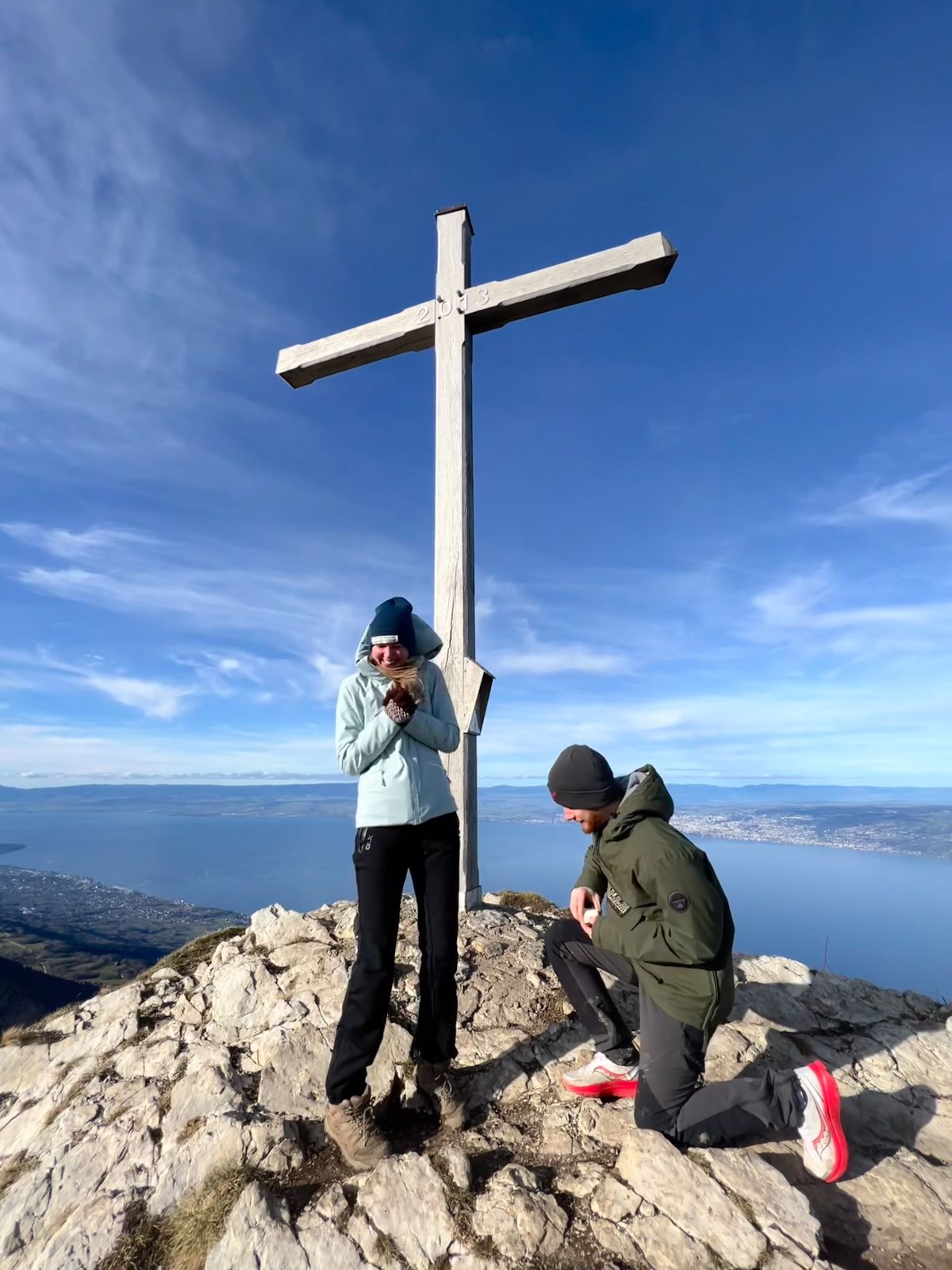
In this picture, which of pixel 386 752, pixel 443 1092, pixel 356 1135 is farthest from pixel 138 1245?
pixel 386 752

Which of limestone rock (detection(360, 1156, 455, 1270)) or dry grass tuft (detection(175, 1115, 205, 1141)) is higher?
limestone rock (detection(360, 1156, 455, 1270))

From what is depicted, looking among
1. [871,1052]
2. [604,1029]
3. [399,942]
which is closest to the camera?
[604,1029]

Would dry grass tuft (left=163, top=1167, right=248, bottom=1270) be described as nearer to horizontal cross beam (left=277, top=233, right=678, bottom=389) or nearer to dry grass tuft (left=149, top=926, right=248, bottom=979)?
dry grass tuft (left=149, top=926, right=248, bottom=979)

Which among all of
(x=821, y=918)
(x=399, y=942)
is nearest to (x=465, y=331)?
(x=399, y=942)

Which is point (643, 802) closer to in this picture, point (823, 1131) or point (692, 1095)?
point (692, 1095)

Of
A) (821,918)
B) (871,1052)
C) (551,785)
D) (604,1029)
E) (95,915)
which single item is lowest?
(821,918)

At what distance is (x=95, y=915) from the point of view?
423ft

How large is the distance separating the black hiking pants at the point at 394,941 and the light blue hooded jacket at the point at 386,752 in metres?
0.11

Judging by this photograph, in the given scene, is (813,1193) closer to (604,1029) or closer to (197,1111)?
(604,1029)

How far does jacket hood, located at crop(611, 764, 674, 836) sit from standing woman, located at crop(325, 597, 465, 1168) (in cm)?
105

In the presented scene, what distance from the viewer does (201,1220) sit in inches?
110

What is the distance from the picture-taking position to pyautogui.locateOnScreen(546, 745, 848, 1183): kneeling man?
2.99 meters

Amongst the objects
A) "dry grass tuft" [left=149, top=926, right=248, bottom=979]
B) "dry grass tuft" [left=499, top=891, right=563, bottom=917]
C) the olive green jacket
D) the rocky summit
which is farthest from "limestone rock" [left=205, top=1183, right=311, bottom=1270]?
"dry grass tuft" [left=499, top=891, right=563, bottom=917]

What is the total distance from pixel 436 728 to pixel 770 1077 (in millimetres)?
2540
